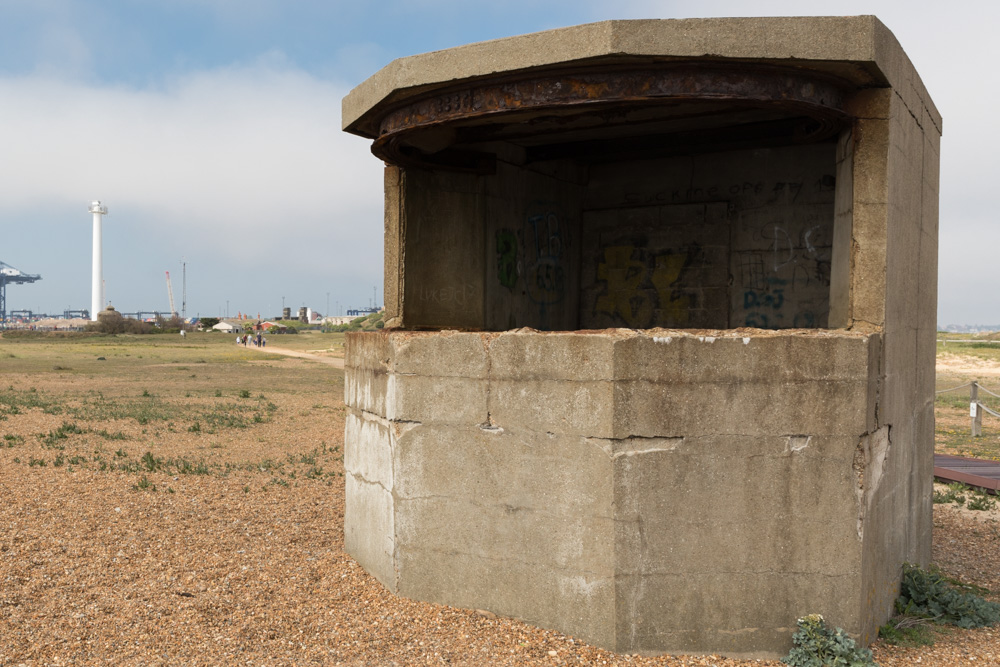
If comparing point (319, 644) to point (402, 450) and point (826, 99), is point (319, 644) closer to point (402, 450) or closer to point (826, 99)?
point (402, 450)

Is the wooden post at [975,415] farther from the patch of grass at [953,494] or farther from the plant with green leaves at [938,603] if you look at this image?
the plant with green leaves at [938,603]

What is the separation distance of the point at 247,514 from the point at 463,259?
141 inches

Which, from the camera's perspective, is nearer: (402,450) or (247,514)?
(402,450)

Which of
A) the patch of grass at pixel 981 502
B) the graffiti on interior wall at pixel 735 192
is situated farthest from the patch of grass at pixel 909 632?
the patch of grass at pixel 981 502

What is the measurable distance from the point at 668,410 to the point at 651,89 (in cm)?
185

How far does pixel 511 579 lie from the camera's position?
4852mm

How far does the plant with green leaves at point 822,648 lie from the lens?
4285 mm

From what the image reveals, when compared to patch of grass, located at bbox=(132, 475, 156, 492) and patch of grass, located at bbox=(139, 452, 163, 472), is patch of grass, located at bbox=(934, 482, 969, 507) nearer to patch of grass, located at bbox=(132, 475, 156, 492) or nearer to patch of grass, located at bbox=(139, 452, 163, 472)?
patch of grass, located at bbox=(132, 475, 156, 492)

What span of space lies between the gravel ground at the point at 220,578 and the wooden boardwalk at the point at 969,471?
111 centimetres

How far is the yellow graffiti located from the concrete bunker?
197 centimetres

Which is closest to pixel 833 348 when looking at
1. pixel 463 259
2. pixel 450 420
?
pixel 450 420

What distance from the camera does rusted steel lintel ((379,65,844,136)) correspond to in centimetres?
448

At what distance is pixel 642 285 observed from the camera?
313 inches

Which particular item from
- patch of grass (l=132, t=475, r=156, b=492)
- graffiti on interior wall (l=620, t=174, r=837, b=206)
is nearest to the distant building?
patch of grass (l=132, t=475, r=156, b=492)
